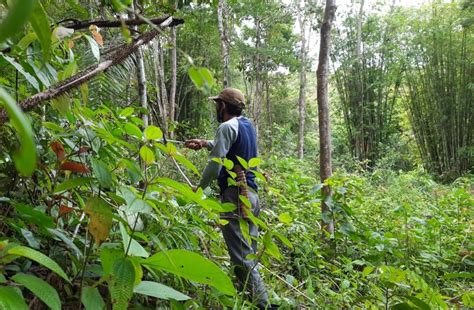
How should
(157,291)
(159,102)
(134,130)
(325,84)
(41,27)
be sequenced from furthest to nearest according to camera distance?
(325,84) < (159,102) < (134,130) < (157,291) < (41,27)

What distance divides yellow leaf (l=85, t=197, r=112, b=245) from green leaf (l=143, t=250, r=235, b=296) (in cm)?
9

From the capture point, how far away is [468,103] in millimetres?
10164

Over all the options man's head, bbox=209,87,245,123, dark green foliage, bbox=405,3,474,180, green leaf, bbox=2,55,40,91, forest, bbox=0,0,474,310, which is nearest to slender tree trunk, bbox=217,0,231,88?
forest, bbox=0,0,474,310

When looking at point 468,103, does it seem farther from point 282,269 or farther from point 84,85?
point 84,85

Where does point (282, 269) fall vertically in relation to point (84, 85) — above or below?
below

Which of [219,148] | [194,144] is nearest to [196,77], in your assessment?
[219,148]

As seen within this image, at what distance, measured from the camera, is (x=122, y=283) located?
65 centimetres

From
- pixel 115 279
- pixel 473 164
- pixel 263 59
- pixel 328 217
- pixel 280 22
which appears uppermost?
pixel 280 22

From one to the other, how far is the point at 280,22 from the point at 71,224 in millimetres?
10258

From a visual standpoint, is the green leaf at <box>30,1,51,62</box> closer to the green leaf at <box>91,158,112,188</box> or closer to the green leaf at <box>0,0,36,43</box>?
the green leaf at <box>0,0,36,43</box>

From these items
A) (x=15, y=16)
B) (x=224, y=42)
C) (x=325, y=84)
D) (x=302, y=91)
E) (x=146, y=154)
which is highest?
(x=224, y=42)

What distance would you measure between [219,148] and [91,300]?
155cm

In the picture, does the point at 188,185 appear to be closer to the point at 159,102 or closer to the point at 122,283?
the point at 159,102

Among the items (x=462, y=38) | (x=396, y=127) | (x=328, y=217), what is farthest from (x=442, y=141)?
(x=328, y=217)
